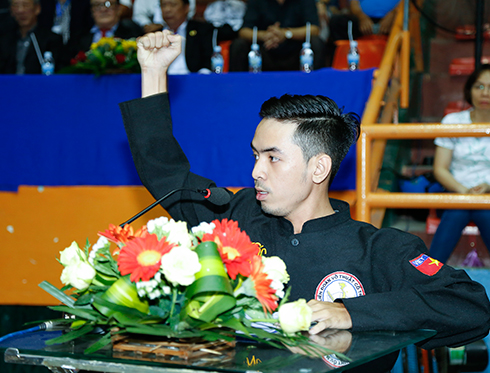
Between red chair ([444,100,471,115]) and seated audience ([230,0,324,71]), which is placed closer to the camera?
seated audience ([230,0,324,71])

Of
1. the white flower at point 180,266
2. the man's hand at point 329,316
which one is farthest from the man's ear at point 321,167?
the white flower at point 180,266

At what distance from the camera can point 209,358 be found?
0.83 metres

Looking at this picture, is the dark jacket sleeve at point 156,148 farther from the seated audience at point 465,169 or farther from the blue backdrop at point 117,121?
the seated audience at point 465,169

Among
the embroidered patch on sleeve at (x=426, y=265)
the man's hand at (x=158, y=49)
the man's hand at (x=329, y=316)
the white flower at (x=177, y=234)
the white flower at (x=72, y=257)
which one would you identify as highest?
the man's hand at (x=158, y=49)

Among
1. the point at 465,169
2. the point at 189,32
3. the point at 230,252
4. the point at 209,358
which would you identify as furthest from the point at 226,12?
the point at 209,358

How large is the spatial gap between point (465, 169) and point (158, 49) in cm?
156

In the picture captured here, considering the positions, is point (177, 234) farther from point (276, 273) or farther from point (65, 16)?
point (65, 16)

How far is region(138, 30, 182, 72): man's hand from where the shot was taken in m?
1.53

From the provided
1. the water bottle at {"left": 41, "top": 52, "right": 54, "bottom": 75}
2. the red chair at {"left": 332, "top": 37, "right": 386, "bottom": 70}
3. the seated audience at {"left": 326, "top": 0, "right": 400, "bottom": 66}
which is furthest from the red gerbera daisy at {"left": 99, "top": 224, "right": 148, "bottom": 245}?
the seated audience at {"left": 326, "top": 0, "right": 400, "bottom": 66}

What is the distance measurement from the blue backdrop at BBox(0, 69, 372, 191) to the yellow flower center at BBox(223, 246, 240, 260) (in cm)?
148

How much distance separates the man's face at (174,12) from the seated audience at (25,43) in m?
0.72

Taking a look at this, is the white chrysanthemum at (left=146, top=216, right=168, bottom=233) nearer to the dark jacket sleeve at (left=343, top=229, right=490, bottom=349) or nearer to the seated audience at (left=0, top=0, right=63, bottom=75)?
the dark jacket sleeve at (left=343, top=229, right=490, bottom=349)

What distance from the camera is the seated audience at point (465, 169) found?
219 cm

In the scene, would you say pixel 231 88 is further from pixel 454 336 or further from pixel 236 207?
pixel 454 336
